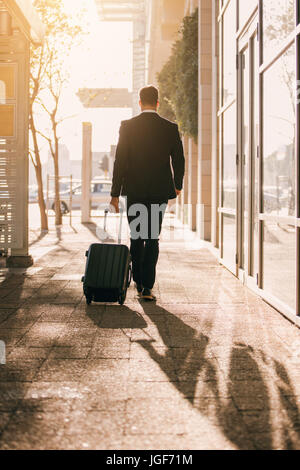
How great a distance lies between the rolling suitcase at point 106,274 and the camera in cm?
581

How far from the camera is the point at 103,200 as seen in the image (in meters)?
32.1

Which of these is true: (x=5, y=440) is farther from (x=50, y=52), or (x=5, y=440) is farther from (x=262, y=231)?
(x=50, y=52)

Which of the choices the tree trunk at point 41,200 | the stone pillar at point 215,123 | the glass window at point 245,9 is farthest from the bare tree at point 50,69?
the glass window at point 245,9

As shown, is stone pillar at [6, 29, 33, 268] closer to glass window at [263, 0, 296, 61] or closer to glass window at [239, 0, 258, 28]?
glass window at [239, 0, 258, 28]

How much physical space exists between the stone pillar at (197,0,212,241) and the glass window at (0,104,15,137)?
526cm

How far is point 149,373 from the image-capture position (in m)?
3.64

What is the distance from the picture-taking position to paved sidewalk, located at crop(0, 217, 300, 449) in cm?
270

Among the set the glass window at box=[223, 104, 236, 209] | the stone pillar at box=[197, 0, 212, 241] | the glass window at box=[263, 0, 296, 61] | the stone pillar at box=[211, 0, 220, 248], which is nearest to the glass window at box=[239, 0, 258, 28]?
the glass window at box=[263, 0, 296, 61]

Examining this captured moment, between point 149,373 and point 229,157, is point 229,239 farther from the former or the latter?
point 149,373

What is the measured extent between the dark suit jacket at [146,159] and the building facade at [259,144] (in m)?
0.91

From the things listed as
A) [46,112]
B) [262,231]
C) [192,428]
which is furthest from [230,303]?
[46,112]

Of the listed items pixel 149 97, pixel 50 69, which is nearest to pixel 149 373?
pixel 149 97

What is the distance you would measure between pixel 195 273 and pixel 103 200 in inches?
942

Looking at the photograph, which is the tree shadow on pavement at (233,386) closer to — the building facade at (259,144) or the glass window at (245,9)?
the building facade at (259,144)
